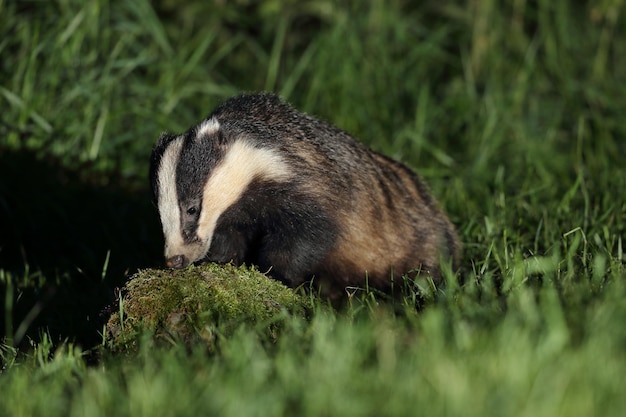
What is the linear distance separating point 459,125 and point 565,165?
864 mm

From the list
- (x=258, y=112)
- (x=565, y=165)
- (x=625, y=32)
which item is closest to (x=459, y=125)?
(x=565, y=165)

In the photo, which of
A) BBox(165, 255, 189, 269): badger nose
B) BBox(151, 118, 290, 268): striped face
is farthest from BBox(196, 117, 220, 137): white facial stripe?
BBox(165, 255, 189, 269): badger nose

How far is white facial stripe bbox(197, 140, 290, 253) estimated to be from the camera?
13.9ft

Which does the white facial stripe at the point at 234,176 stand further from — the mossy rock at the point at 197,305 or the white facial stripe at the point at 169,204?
the mossy rock at the point at 197,305

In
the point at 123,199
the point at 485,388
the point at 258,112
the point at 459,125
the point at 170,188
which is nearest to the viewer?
the point at 485,388

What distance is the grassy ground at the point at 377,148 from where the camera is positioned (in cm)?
258

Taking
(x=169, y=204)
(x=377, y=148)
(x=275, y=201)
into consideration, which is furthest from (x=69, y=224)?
(x=377, y=148)

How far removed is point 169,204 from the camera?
4.20 metres

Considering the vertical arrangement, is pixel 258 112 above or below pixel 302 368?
above

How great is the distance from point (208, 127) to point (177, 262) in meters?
0.63

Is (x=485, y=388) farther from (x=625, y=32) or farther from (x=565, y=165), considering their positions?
(x=625, y=32)

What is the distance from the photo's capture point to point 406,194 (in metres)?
4.96

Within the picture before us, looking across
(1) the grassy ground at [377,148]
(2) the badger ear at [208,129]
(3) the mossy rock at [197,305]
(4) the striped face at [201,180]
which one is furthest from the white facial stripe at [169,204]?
(1) the grassy ground at [377,148]

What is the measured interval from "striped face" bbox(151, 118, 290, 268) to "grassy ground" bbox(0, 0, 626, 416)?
1.83 feet
